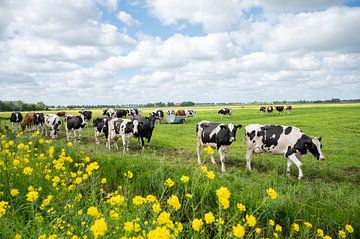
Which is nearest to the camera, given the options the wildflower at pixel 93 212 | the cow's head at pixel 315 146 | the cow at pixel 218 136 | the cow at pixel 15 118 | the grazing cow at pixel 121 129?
the wildflower at pixel 93 212

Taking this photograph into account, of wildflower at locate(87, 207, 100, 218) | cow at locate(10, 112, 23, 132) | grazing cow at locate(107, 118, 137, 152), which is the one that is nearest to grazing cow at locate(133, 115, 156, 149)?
grazing cow at locate(107, 118, 137, 152)

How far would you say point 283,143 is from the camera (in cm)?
1020

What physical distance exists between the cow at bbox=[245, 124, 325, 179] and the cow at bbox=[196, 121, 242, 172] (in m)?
0.84

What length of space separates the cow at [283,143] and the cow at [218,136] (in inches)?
33.2

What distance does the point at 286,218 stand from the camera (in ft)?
14.0

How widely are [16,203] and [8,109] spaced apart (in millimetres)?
91721

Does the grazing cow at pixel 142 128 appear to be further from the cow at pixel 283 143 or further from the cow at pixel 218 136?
the cow at pixel 283 143

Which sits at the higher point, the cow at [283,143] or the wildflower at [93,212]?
the wildflower at [93,212]

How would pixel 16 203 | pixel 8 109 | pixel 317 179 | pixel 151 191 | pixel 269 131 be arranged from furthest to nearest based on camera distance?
1. pixel 8 109
2. pixel 269 131
3. pixel 317 179
4. pixel 151 191
5. pixel 16 203

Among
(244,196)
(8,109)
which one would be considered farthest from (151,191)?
(8,109)

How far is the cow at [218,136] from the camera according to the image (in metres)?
10.8

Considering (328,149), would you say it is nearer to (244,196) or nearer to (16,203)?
(244,196)

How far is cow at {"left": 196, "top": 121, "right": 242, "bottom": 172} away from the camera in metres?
10.8

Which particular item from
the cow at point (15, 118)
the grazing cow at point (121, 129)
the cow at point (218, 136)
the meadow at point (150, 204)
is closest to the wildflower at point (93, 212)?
the meadow at point (150, 204)
